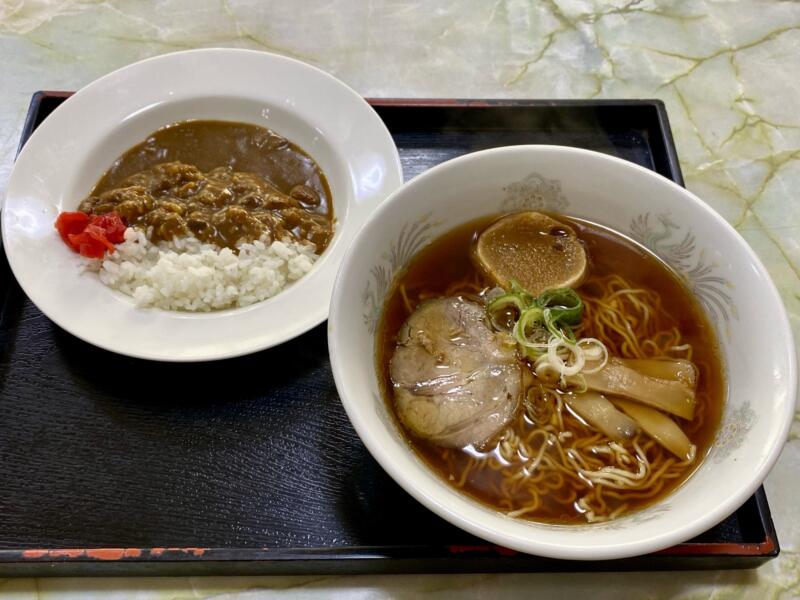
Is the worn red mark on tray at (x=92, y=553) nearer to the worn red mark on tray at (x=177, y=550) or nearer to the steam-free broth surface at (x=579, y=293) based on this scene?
the worn red mark on tray at (x=177, y=550)

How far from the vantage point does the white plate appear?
206cm

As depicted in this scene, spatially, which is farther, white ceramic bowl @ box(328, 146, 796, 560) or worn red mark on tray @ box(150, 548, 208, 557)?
worn red mark on tray @ box(150, 548, 208, 557)

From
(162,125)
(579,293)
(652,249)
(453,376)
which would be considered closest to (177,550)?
(453,376)

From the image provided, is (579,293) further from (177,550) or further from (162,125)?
(162,125)

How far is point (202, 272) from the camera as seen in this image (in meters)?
2.22

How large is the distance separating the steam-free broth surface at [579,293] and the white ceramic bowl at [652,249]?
36 mm

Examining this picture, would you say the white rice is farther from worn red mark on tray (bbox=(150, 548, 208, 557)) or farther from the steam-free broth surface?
worn red mark on tray (bbox=(150, 548, 208, 557))

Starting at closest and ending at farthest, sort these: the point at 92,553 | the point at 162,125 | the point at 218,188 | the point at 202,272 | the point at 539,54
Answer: the point at 92,553 → the point at 202,272 → the point at 218,188 → the point at 162,125 → the point at 539,54

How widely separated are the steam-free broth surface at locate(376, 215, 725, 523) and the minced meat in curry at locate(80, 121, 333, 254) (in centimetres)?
62

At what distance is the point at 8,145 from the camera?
2680 mm

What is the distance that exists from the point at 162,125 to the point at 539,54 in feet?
5.58

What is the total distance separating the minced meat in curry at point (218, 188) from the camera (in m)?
2.43

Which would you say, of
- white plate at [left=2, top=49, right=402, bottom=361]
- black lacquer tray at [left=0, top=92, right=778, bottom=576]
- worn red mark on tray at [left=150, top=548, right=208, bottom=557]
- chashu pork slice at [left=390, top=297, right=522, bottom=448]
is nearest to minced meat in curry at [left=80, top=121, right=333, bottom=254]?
white plate at [left=2, top=49, right=402, bottom=361]

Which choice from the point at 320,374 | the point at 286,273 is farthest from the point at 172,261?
the point at 320,374
